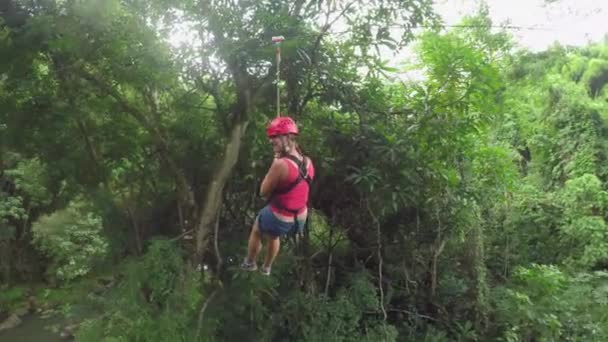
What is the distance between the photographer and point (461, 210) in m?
5.38

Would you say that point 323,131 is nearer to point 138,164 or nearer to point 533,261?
point 138,164

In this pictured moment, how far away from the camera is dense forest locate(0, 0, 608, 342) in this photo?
13.4 ft

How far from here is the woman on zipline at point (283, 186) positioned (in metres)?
2.87

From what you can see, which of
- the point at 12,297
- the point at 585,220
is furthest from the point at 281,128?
the point at 12,297

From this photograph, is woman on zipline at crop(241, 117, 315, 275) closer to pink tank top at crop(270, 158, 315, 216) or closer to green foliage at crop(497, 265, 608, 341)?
pink tank top at crop(270, 158, 315, 216)

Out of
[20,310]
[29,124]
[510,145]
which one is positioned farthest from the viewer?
[20,310]

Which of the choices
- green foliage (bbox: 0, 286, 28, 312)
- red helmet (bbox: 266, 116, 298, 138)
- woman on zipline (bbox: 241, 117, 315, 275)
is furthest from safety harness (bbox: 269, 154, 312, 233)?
green foliage (bbox: 0, 286, 28, 312)

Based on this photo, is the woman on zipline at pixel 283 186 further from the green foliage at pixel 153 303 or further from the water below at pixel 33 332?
the water below at pixel 33 332

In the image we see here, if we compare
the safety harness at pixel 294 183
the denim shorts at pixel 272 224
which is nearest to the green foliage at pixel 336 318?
the denim shorts at pixel 272 224

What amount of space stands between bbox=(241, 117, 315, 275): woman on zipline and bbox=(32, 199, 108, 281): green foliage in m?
3.16

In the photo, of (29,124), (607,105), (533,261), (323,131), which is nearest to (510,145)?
(607,105)

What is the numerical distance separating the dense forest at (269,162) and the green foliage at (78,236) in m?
0.05

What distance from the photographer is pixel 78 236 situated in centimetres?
617

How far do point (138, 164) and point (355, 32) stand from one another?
2.78 metres
